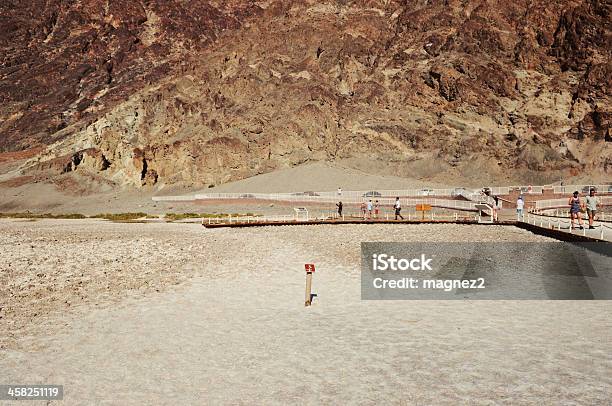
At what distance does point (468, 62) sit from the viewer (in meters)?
73.1

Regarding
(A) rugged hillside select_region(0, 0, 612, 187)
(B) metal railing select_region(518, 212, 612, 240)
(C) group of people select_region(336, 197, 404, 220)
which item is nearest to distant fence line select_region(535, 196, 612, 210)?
(C) group of people select_region(336, 197, 404, 220)

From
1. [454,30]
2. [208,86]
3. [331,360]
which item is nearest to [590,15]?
[454,30]

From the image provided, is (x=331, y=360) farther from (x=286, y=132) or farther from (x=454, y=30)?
(x=454, y=30)

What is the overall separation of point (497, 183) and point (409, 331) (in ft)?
193

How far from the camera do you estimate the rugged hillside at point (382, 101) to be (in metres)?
67.6
